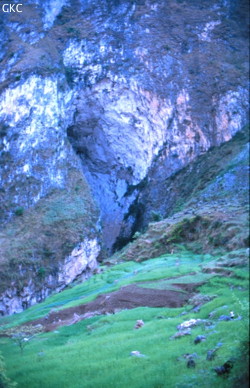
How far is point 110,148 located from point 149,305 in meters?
36.2

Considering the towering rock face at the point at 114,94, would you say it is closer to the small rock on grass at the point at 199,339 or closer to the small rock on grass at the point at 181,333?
the small rock on grass at the point at 181,333

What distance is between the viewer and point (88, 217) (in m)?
45.8

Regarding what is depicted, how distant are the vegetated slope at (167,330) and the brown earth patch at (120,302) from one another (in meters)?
0.06

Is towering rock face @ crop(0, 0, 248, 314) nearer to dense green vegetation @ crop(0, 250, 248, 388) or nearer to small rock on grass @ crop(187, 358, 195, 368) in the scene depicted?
dense green vegetation @ crop(0, 250, 248, 388)

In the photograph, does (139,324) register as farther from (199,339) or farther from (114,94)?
(114,94)

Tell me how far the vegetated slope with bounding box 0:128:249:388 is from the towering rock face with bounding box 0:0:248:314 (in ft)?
82.4

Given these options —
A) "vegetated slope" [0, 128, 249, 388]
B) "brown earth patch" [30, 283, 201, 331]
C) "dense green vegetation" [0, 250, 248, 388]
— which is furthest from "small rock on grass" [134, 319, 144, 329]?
"brown earth patch" [30, 283, 201, 331]

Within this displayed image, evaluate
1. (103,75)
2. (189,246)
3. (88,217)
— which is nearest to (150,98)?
(103,75)

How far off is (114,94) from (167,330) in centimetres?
4230

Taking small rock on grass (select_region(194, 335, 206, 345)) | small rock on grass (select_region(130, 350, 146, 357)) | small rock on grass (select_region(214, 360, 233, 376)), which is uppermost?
small rock on grass (select_region(214, 360, 233, 376))

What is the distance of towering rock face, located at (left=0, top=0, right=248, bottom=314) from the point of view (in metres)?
48.9

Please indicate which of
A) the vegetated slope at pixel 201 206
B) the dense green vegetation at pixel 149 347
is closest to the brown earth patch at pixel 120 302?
the dense green vegetation at pixel 149 347

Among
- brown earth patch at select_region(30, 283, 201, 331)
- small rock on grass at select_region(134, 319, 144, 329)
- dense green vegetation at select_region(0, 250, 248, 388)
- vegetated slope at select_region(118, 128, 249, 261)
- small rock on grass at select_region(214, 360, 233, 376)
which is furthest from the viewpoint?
brown earth patch at select_region(30, 283, 201, 331)

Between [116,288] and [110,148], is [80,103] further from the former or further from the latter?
[116,288]
